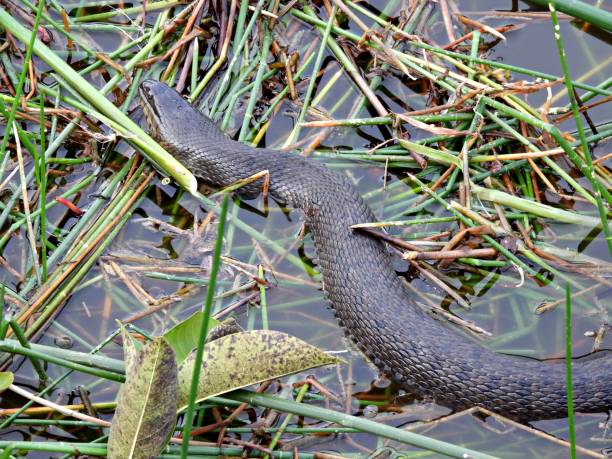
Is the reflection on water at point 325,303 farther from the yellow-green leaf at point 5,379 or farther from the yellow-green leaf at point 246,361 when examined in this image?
the yellow-green leaf at point 246,361

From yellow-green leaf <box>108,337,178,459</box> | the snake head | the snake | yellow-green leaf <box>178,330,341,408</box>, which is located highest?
the snake head

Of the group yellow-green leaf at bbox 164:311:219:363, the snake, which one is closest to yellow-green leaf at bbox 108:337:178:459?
yellow-green leaf at bbox 164:311:219:363

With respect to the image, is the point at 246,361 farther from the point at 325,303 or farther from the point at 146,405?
the point at 325,303

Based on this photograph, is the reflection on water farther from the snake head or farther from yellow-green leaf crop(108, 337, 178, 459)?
yellow-green leaf crop(108, 337, 178, 459)

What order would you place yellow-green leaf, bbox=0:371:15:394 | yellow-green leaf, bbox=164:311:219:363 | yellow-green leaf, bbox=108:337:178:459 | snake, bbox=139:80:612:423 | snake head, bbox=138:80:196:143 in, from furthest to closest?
1. snake head, bbox=138:80:196:143
2. snake, bbox=139:80:612:423
3. yellow-green leaf, bbox=0:371:15:394
4. yellow-green leaf, bbox=164:311:219:363
5. yellow-green leaf, bbox=108:337:178:459

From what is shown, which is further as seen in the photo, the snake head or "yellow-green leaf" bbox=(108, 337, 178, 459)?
the snake head

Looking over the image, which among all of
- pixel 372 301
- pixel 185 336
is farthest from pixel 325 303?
pixel 185 336

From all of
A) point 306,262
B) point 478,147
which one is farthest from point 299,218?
point 478,147

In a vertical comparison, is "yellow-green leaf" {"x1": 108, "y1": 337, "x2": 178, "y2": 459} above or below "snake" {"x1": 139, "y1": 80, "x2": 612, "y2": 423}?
below

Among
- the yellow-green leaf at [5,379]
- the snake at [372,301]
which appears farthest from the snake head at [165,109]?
the yellow-green leaf at [5,379]
